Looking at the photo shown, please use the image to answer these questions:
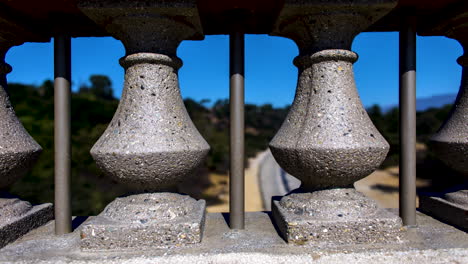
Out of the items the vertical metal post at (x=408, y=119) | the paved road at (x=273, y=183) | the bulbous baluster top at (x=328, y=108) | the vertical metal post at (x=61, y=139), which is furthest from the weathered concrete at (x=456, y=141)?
the paved road at (x=273, y=183)

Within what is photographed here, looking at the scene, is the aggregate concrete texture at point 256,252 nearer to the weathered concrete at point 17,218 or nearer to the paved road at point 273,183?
the weathered concrete at point 17,218

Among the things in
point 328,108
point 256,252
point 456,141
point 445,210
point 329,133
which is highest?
point 328,108

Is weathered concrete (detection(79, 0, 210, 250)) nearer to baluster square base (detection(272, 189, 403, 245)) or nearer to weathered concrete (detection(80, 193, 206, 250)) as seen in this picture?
weathered concrete (detection(80, 193, 206, 250))

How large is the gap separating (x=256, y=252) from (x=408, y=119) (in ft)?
6.92

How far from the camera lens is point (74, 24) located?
3.28 meters

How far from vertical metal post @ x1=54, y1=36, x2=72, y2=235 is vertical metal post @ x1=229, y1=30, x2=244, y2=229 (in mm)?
1698

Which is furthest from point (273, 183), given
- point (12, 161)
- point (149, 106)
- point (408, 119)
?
point (12, 161)

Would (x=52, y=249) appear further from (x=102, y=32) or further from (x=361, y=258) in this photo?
(x=361, y=258)

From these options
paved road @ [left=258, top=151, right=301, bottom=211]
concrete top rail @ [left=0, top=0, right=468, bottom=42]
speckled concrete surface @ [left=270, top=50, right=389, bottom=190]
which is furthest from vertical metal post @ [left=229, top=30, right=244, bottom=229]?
paved road @ [left=258, top=151, right=301, bottom=211]

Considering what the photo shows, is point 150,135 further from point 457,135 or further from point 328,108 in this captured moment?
point 457,135

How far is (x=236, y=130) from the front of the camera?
121 inches

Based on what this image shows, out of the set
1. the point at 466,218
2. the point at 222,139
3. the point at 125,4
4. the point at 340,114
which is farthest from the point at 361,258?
the point at 222,139

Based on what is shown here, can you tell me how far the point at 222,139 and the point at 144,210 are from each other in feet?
60.7

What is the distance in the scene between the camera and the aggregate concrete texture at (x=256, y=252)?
2410 mm
